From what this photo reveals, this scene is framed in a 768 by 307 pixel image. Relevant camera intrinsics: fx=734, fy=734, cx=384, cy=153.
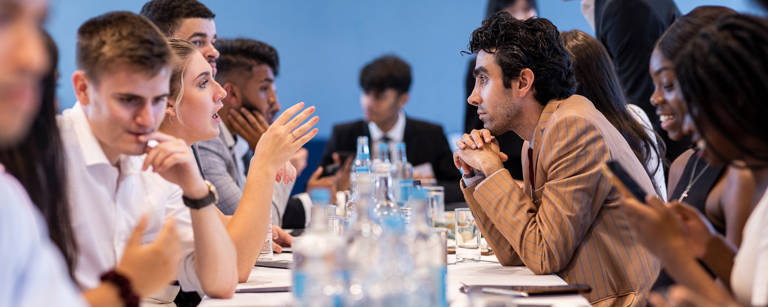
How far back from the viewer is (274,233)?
2.60 metres

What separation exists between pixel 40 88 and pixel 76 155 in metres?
0.27

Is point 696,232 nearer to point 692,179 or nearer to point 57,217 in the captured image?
point 692,179

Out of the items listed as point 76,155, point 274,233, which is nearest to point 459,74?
point 274,233

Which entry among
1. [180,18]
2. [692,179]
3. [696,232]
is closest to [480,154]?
Answer: [692,179]

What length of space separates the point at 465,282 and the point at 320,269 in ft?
2.66

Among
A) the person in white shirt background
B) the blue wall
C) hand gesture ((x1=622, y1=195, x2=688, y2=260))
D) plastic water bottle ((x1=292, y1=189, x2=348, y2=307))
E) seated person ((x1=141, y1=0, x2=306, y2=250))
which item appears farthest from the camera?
the blue wall

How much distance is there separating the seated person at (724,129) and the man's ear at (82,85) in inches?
45.7

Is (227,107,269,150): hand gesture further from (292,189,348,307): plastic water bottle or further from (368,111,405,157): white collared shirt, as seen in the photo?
(292,189,348,307): plastic water bottle

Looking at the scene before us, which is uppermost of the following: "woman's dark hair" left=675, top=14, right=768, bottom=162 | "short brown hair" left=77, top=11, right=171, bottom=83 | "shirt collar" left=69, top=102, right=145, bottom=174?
"short brown hair" left=77, top=11, right=171, bottom=83

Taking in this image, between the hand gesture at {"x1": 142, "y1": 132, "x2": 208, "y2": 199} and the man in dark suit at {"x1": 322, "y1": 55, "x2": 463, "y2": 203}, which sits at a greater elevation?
the hand gesture at {"x1": 142, "y1": 132, "x2": 208, "y2": 199}

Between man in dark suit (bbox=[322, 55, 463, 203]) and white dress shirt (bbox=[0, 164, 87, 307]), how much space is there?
3822 mm

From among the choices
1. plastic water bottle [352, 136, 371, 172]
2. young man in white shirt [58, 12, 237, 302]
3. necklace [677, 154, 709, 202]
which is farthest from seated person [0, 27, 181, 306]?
plastic water bottle [352, 136, 371, 172]

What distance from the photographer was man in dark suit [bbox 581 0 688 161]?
12.1 feet

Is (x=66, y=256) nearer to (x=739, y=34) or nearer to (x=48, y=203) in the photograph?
(x=48, y=203)
